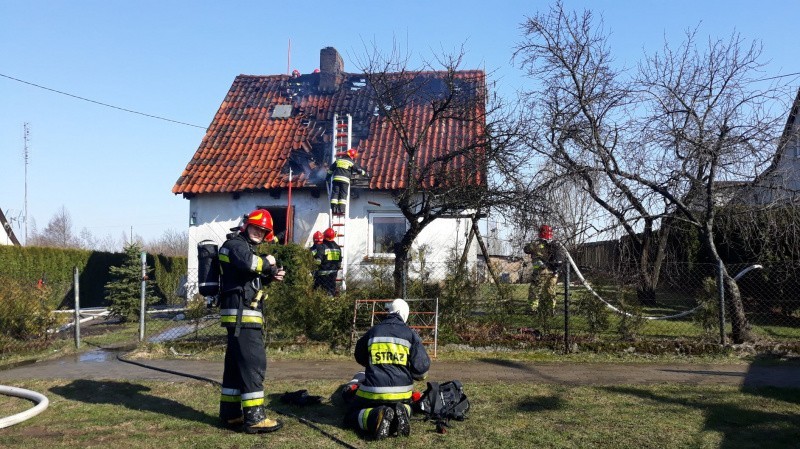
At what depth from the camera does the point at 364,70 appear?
461 inches

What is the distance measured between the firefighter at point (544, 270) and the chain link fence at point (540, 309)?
0.05 meters

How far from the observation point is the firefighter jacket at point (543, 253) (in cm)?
1187

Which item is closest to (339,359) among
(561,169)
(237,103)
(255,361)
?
(255,361)

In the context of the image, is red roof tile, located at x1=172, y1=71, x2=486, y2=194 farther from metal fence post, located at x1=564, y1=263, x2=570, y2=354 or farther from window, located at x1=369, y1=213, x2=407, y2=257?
metal fence post, located at x1=564, y1=263, x2=570, y2=354

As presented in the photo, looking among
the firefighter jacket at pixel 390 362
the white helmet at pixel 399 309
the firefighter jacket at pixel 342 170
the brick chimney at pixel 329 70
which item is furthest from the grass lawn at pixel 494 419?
the brick chimney at pixel 329 70

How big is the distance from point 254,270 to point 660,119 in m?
7.52

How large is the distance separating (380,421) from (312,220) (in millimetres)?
11550

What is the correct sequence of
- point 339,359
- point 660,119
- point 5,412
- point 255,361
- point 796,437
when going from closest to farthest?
point 796,437 < point 255,361 < point 5,412 < point 339,359 < point 660,119

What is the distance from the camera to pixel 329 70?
20.8m

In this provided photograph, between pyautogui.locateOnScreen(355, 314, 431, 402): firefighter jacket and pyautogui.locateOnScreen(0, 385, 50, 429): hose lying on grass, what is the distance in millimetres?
3352

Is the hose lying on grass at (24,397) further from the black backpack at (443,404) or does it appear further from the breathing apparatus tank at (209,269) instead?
the black backpack at (443,404)

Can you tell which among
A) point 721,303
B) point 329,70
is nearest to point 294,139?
point 329,70

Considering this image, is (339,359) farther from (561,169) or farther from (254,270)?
(561,169)

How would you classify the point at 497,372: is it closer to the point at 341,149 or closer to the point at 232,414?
the point at 232,414
